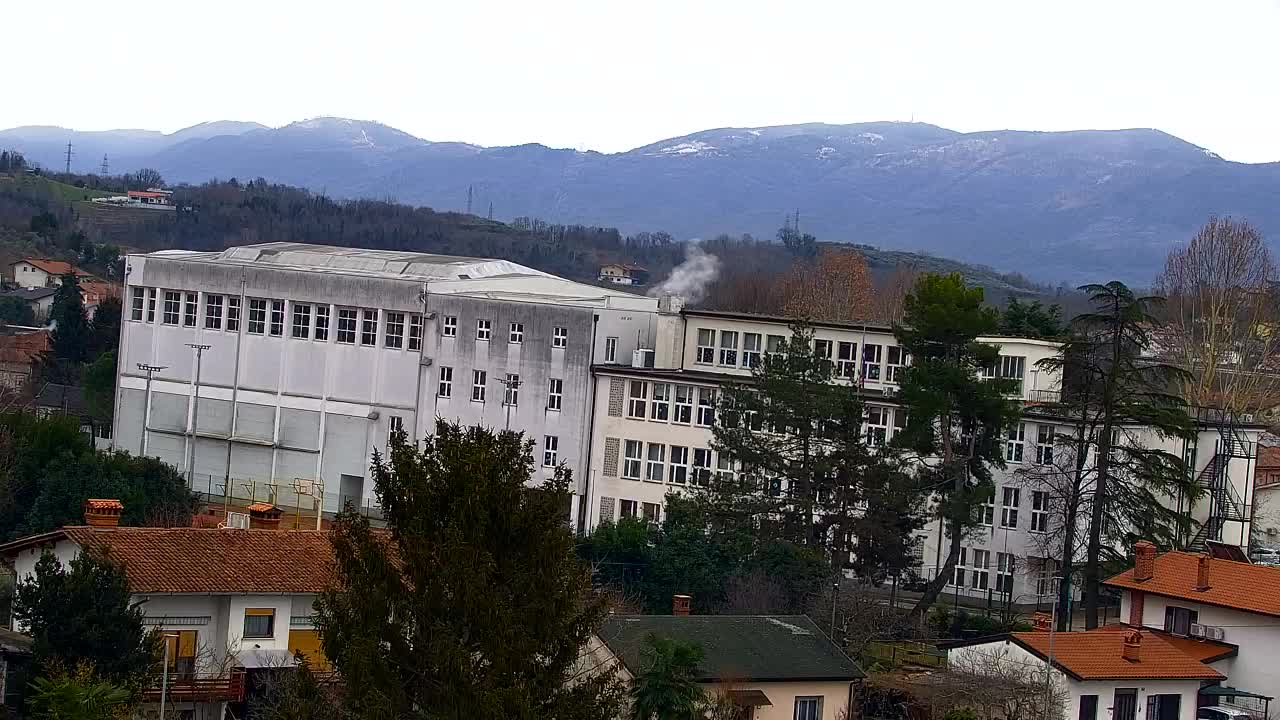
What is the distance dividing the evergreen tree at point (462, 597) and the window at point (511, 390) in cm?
3519

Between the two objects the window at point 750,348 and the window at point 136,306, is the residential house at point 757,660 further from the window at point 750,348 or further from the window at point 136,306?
the window at point 136,306

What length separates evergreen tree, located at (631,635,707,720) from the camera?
85.1 feet

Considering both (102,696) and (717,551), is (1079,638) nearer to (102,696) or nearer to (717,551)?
(717,551)

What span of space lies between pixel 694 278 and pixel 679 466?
5732 centimetres

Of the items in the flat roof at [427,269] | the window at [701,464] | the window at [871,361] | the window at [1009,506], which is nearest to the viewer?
the window at [1009,506]

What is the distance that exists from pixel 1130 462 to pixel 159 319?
35.5 metres

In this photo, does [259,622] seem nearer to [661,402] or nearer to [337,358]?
[661,402]

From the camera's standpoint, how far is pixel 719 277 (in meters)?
116

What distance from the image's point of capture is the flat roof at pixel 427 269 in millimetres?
58969

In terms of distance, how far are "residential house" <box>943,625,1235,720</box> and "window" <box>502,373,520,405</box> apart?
2391cm

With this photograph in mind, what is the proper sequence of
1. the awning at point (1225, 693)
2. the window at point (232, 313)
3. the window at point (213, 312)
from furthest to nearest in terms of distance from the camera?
1. the window at point (213, 312)
2. the window at point (232, 313)
3. the awning at point (1225, 693)

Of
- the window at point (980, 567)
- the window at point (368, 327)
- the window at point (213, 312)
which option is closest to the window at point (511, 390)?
the window at point (368, 327)

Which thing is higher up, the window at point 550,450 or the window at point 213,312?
the window at point 213,312

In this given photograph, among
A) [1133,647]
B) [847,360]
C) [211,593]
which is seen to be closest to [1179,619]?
[1133,647]
